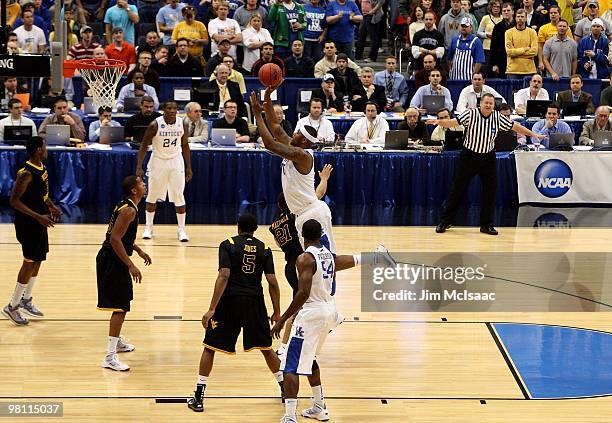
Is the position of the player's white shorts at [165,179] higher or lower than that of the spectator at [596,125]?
lower

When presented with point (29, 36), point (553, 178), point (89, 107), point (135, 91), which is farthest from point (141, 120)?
point (553, 178)

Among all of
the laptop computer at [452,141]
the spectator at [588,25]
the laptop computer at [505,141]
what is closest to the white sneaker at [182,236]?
the laptop computer at [452,141]

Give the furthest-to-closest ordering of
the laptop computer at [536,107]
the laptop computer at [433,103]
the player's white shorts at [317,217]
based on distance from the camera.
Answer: the laptop computer at [433,103], the laptop computer at [536,107], the player's white shorts at [317,217]

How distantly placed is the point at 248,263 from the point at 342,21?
13.7m

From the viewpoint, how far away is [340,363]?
966 cm

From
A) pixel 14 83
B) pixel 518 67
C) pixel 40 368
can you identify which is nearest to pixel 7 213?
pixel 14 83

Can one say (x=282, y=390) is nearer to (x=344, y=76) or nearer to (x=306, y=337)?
(x=306, y=337)

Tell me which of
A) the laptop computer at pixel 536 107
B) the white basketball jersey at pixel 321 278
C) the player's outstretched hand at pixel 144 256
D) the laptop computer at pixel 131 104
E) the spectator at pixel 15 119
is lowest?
the player's outstretched hand at pixel 144 256

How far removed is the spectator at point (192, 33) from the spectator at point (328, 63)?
2.27 m

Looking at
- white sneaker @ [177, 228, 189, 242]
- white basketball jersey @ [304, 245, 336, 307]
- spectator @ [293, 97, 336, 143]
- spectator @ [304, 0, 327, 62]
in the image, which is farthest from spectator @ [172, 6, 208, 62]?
white basketball jersey @ [304, 245, 336, 307]

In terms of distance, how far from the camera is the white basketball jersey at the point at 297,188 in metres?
9.38

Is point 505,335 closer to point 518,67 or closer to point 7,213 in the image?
point 7,213

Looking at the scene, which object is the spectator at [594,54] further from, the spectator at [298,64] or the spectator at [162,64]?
the spectator at [162,64]

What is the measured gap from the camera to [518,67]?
20.9m
